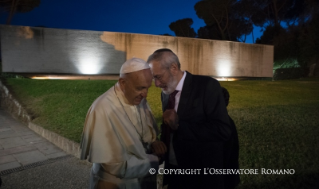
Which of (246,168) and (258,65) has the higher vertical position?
(258,65)

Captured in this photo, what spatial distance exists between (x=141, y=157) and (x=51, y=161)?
3.41 m

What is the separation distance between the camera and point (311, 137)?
4.14 metres

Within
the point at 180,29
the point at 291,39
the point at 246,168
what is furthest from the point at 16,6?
the point at 291,39

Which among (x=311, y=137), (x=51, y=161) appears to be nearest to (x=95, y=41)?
(x=51, y=161)

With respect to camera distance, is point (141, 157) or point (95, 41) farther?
point (95, 41)

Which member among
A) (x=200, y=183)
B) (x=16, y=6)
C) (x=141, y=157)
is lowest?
(x=200, y=183)

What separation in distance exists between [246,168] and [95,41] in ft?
51.7

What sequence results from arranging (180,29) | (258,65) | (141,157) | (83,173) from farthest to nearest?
(180,29) < (258,65) < (83,173) < (141,157)

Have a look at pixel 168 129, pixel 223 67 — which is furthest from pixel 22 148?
pixel 223 67

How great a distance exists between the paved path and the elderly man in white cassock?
2.11 meters

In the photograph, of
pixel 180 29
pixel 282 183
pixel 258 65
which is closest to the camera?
pixel 282 183

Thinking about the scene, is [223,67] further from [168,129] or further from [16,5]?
[16,5]

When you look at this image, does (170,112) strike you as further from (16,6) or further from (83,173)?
(16,6)

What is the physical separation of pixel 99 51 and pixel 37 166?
1385 cm
